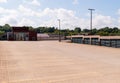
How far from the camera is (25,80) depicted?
35.3ft

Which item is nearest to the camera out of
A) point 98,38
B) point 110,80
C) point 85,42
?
point 110,80

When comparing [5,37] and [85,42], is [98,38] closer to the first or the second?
[85,42]

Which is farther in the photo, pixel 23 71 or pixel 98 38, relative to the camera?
pixel 98 38

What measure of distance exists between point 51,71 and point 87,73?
2032mm

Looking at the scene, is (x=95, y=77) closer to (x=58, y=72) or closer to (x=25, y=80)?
(x=58, y=72)

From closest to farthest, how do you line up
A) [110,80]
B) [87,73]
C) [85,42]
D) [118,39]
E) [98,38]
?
[110,80] → [87,73] → [118,39] → [98,38] → [85,42]

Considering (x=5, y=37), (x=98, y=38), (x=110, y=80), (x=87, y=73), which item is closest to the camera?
(x=110, y=80)

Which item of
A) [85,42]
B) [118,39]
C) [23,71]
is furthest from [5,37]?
[23,71]

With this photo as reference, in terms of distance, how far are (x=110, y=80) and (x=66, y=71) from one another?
118 inches

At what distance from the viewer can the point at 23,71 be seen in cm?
1305

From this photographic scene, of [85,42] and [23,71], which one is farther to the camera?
[85,42]

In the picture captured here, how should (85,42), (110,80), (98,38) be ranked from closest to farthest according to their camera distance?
(110,80)
(98,38)
(85,42)

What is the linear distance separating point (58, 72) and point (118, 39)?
2210cm

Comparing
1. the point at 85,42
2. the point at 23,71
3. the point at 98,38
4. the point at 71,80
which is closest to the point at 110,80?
the point at 71,80
